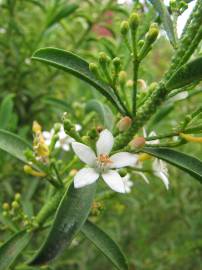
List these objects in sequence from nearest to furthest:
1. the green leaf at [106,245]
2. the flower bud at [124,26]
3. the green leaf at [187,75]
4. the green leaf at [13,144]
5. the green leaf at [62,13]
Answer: the green leaf at [187,75]
the flower bud at [124,26]
the green leaf at [106,245]
the green leaf at [13,144]
the green leaf at [62,13]

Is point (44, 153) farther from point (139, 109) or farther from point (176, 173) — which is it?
point (176, 173)

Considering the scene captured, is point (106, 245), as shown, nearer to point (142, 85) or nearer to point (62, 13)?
point (142, 85)

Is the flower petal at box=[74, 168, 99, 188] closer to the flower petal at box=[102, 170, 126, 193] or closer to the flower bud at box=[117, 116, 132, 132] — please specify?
the flower petal at box=[102, 170, 126, 193]

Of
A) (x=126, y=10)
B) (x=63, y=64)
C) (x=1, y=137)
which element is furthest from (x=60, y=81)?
(x=63, y=64)

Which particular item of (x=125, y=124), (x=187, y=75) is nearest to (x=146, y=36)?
(x=187, y=75)

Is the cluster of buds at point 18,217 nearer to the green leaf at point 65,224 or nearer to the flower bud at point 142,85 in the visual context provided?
the green leaf at point 65,224

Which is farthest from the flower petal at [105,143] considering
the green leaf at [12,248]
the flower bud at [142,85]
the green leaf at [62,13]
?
the green leaf at [62,13]
